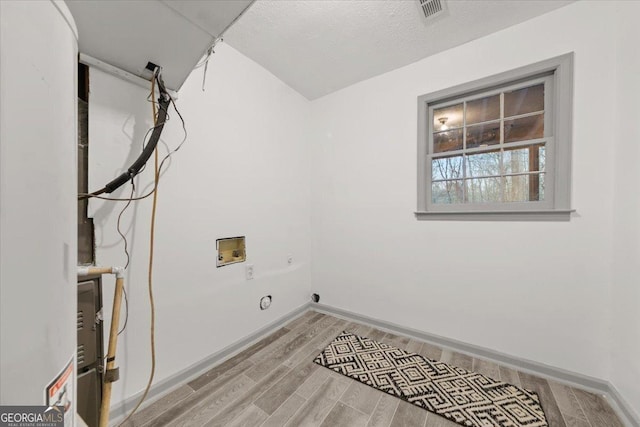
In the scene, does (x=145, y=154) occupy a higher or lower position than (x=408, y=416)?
higher

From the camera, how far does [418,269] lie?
1.99 m

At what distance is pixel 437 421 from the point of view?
120 centimetres

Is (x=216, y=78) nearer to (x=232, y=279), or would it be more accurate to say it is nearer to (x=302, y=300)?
(x=232, y=279)

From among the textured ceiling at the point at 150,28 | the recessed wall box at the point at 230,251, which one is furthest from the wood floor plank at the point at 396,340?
the textured ceiling at the point at 150,28

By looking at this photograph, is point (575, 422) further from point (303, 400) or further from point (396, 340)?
point (303, 400)

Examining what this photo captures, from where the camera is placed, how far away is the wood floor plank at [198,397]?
121 centimetres

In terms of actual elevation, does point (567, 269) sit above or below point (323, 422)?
above

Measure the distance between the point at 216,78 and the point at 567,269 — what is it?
8.87 ft

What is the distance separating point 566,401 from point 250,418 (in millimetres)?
1788

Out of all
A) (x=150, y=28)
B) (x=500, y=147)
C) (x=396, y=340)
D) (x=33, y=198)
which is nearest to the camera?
(x=33, y=198)

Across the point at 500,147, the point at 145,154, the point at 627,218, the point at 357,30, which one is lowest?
the point at 627,218

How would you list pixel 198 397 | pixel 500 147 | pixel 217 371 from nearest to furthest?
pixel 198 397, pixel 217 371, pixel 500 147

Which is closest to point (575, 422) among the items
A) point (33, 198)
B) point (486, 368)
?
point (486, 368)

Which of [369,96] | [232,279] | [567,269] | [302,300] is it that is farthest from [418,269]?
[369,96]
